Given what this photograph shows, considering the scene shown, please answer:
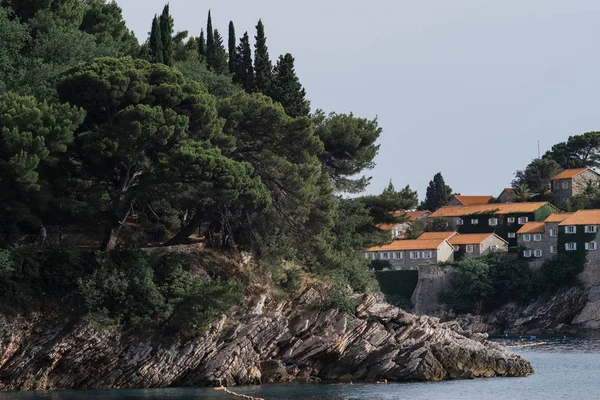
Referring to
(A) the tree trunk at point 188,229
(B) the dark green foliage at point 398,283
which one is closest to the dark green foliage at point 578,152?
(B) the dark green foliage at point 398,283

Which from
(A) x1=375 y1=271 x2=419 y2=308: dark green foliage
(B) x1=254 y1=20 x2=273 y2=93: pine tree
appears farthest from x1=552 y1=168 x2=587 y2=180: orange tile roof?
(B) x1=254 y1=20 x2=273 y2=93: pine tree

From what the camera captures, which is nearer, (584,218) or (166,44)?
(166,44)

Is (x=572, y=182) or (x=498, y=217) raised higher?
(x=572, y=182)

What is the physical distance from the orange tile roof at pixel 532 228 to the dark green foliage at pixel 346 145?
5795 centimetres

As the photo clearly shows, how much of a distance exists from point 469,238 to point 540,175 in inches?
808

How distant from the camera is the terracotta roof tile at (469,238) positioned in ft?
422

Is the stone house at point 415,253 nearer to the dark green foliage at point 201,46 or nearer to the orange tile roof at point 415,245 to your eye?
the orange tile roof at point 415,245

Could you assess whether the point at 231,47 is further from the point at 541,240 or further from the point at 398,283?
the point at 541,240

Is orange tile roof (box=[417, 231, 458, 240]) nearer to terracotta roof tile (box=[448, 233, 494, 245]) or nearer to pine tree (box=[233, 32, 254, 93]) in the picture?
terracotta roof tile (box=[448, 233, 494, 245])

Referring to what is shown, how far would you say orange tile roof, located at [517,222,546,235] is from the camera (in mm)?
125831

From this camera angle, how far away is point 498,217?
438 feet

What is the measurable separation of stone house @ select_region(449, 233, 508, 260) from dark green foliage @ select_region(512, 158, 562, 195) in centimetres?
1731

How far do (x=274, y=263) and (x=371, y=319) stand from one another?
18.2 feet

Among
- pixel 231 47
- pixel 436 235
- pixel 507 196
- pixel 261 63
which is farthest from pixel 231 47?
pixel 507 196
